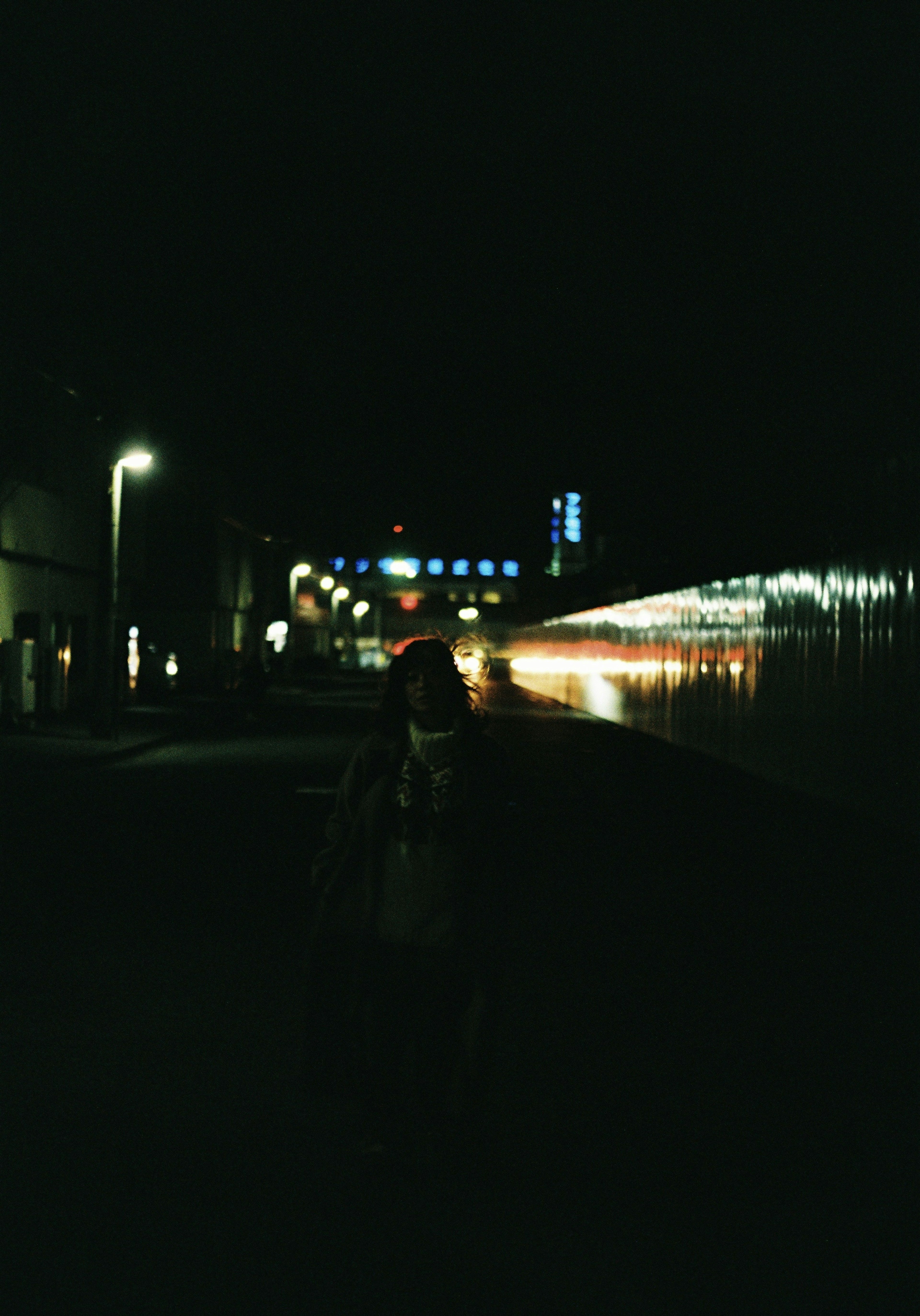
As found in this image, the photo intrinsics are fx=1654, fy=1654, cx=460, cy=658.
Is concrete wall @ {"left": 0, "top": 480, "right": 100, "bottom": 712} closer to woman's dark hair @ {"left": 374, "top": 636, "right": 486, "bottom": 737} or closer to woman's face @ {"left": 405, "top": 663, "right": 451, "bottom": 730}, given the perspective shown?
woman's dark hair @ {"left": 374, "top": 636, "right": 486, "bottom": 737}

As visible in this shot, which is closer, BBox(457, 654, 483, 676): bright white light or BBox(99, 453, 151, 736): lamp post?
BBox(457, 654, 483, 676): bright white light

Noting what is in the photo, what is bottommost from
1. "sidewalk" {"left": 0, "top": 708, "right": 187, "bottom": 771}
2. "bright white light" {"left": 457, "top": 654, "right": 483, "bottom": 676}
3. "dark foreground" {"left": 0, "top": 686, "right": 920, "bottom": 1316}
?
"dark foreground" {"left": 0, "top": 686, "right": 920, "bottom": 1316}

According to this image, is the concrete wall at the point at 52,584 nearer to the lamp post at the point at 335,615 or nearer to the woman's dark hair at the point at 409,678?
the woman's dark hair at the point at 409,678

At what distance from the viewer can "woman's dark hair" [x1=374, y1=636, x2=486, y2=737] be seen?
18.2 ft

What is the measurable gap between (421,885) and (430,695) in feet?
2.06

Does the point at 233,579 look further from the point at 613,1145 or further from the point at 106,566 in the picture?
the point at 613,1145

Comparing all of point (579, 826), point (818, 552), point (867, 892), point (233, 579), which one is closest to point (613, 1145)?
point (867, 892)

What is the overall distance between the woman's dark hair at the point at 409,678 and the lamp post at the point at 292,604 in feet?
239

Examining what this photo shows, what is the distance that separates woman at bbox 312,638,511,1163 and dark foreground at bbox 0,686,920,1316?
194 mm

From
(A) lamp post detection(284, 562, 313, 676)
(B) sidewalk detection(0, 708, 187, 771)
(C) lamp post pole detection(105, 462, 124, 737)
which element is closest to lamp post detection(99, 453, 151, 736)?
(C) lamp post pole detection(105, 462, 124, 737)

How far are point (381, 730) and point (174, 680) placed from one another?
5181 cm

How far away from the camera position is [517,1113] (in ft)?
20.4

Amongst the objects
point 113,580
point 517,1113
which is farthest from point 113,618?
point 517,1113

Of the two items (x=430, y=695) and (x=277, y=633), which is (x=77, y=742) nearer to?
(x=430, y=695)
